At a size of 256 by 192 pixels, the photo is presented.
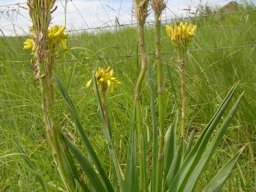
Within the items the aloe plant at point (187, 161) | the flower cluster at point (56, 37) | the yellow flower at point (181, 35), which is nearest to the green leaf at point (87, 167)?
the aloe plant at point (187, 161)

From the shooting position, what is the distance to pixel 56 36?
85 cm

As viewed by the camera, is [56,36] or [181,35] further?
[181,35]

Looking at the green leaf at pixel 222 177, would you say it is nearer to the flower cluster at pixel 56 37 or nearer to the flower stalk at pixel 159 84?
the flower stalk at pixel 159 84

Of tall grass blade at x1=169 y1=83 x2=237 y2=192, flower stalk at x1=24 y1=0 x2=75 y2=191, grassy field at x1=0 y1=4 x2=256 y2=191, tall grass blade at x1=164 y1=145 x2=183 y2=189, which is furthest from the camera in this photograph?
grassy field at x1=0 y1=4 x2=256 y2=191

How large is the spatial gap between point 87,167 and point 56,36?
1.13 feet

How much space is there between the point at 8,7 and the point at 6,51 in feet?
1.65

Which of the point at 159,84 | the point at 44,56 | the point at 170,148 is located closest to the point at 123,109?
the point at 170,148

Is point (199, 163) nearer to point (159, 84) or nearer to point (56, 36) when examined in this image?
point (159, 84)

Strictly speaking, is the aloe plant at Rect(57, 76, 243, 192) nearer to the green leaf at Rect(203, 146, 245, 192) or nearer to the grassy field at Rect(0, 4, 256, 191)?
the green leaf at Rect(203, 146, 245, 192)

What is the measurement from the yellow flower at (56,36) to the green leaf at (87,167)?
24cm

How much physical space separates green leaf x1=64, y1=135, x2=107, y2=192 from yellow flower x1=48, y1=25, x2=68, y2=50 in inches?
9.5

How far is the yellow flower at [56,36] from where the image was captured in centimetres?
84

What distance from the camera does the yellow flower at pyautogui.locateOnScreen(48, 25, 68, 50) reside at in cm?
84

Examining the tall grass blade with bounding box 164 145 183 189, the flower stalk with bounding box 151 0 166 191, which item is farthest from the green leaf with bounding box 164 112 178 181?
the flower stalk with bounding box 151 0 166 191
